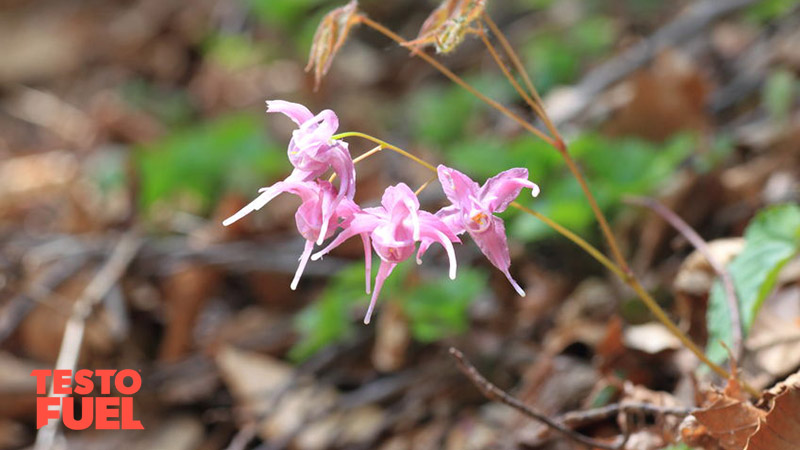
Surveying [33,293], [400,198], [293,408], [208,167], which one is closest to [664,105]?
[293,408]

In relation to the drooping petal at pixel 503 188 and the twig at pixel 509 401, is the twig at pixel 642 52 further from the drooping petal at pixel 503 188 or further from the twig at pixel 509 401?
the drooping petal at pixel 503 188

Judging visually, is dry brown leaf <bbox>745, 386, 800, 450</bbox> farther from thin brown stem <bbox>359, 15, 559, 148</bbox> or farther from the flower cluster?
thin brown stem <bbox>359, 15, 559, 148</bbox>

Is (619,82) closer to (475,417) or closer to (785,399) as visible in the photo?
(475,417)

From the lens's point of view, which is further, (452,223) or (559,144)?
(559,144)

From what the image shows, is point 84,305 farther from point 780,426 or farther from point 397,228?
point 780,426

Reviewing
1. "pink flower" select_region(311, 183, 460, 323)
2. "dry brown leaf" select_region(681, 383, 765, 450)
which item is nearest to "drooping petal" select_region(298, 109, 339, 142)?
"pink flower" select_region(311, 183, 460, 323)

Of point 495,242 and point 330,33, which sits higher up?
point 330,33

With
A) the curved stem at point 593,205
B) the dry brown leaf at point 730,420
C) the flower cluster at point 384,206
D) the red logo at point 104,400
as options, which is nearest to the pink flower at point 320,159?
the flower cluster at point 384,206

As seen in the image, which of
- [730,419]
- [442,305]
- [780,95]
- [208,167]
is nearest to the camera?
[730,419]
